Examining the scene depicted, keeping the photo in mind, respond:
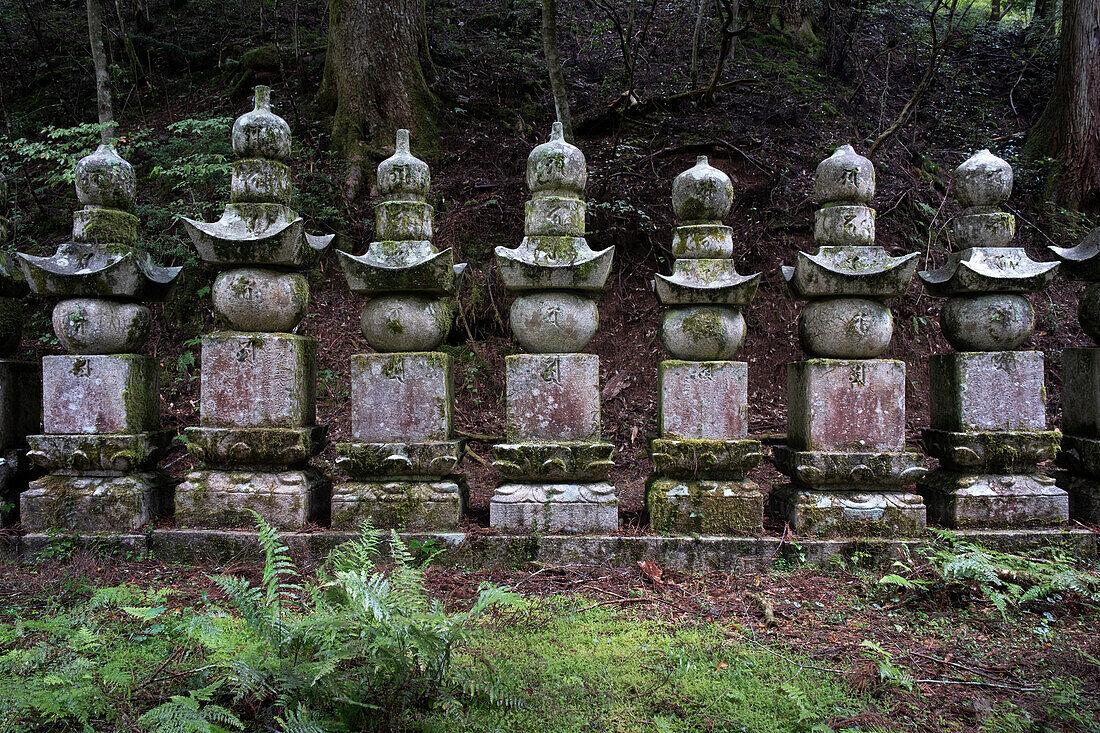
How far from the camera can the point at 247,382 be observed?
3803mm

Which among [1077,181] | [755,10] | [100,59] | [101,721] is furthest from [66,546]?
[755,10]

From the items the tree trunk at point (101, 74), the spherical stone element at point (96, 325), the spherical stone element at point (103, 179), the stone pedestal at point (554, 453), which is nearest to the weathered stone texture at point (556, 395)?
the stone pedestal at point (554, 453)

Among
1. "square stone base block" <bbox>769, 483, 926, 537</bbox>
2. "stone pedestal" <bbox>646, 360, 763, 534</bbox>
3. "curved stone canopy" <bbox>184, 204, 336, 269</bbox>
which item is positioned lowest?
"square stone base block" <bbox>769, 483, 926, 537</bbox>

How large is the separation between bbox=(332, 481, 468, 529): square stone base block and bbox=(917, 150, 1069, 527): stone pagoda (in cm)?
289

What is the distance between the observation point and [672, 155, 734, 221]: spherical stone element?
→ 3855 millimetres

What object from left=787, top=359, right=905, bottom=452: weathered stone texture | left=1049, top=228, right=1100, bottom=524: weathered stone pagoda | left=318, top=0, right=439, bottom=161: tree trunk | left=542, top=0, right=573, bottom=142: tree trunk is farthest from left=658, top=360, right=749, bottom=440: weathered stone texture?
left=318, top=0, right=439, bottom=161: tree trunk

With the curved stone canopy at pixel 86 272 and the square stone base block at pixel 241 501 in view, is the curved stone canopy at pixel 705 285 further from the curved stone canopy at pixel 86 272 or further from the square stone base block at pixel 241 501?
the curved stone canopy at pixel 86 272

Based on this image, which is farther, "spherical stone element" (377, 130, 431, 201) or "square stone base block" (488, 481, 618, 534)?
"spherical stone element" (377, 130, 431, 201)

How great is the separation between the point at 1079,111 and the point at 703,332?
792 centimetres

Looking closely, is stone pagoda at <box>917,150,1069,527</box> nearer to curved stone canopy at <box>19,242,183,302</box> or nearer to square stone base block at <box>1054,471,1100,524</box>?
A: square stone base block at <box>1054,471,1100,524</box>

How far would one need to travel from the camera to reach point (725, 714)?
238 centimetres

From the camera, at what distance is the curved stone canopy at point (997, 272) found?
377cm

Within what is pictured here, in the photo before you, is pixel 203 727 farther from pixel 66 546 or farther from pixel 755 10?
pixel 755 10

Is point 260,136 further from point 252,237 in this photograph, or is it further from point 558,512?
point 558,512
